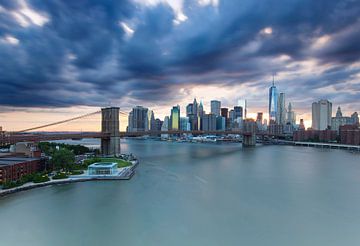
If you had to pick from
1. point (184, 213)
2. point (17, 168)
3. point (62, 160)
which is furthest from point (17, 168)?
point (184, 213)

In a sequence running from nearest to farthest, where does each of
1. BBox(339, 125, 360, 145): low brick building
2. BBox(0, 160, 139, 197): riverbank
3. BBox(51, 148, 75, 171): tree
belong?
BBox(0, 160, 139, 197): riverbank → BBox(51, 148, 75, 171): tree → BBox(339, 125, 360, 145): low brick building

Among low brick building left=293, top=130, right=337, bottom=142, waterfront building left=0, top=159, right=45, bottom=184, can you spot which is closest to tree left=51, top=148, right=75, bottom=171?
waterfront building left=0, top=159, right=45, bottom=184

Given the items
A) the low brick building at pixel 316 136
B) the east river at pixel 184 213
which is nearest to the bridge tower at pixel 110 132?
the east river at pixel 184 213

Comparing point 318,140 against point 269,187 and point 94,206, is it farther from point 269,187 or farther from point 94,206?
point 94,206

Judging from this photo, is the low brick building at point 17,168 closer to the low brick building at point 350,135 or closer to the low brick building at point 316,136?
the low brick building at point 350,135

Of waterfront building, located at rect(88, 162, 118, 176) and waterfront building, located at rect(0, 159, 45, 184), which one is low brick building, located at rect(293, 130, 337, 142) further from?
waterfront building, located at rect(0, 159, 45, 184)

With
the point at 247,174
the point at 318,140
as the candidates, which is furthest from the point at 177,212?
the point at 318,140

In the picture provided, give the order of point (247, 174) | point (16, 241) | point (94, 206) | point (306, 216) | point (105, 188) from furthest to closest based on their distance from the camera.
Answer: point (247, 174) < point (105, 188) < point (94, 206) < point (306, 216) < point (16, 241)

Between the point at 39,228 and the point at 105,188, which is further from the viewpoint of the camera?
the point at 105,188
